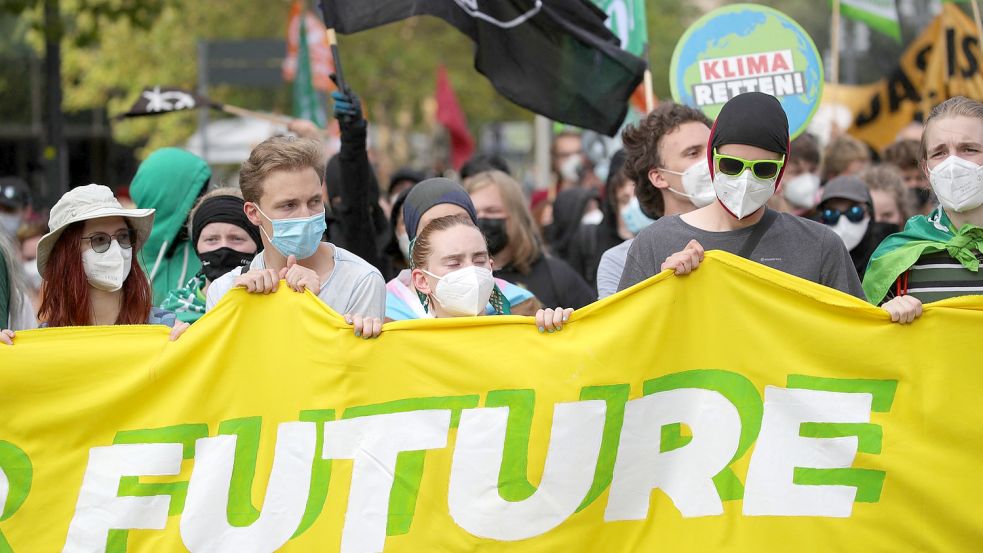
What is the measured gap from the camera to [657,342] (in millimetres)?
Answer: 4227

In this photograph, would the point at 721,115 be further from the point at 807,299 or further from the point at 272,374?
the point at 272,374

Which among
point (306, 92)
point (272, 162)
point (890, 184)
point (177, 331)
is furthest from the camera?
point (306, 92)

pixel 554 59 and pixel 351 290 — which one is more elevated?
pixel 554 59

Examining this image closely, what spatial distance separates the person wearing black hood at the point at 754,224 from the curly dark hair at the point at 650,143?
3.18 ft

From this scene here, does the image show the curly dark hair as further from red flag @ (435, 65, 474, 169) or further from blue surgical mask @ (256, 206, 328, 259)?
red flag @ (435, 65, 474, 169)

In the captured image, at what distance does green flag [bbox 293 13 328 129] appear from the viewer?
13.3 meters

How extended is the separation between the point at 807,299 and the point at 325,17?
2806 mm

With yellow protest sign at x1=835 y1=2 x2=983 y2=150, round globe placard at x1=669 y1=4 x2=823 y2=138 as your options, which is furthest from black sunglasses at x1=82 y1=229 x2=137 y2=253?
yellow protest sign at x1=835 y1=2 x2=983 y2=150

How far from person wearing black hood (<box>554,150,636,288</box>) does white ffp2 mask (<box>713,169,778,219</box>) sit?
2.01 metres

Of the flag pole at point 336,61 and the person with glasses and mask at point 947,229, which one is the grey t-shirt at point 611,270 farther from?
the flag pole at point 336,61

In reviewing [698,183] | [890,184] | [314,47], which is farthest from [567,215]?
[314,47]

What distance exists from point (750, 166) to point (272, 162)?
1.66m

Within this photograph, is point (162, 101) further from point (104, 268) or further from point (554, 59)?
point (104, 268)

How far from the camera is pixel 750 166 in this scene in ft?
14.0
